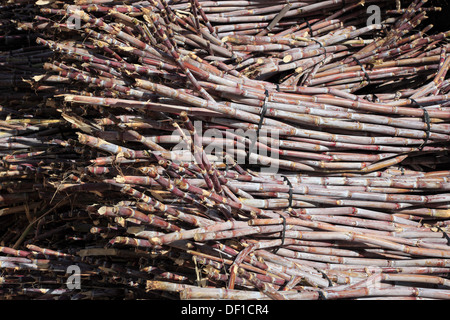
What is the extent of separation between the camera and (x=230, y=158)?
152 centimetres

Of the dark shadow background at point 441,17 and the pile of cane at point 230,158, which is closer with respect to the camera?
the pile of cane at point 230,158

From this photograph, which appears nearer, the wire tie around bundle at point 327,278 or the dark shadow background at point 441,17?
the wire tie around bundle at point 327,278

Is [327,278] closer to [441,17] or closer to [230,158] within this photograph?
[230,158]

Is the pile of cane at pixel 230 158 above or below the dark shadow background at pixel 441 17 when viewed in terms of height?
below

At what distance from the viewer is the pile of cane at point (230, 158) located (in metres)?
1.41

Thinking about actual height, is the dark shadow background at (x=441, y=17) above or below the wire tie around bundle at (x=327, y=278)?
above

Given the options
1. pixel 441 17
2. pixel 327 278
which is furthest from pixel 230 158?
pixel 441 17

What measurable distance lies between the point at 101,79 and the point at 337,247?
1045 millimetres

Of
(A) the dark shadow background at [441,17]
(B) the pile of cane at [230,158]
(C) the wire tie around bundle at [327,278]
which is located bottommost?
(C) the wire tie around bundle at [327,278]

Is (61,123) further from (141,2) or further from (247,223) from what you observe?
(247,223)

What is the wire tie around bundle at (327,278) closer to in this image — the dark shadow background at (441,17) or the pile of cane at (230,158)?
the pile of cane at (230,158)

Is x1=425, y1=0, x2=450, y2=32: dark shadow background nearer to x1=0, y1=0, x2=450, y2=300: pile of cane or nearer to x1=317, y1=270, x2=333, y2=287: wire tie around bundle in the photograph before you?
x1=0, y1=0, x2=450, y2=300: pile of cane

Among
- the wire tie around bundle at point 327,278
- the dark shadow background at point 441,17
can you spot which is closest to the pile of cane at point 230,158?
the wire tie around bundle at point 327,278
